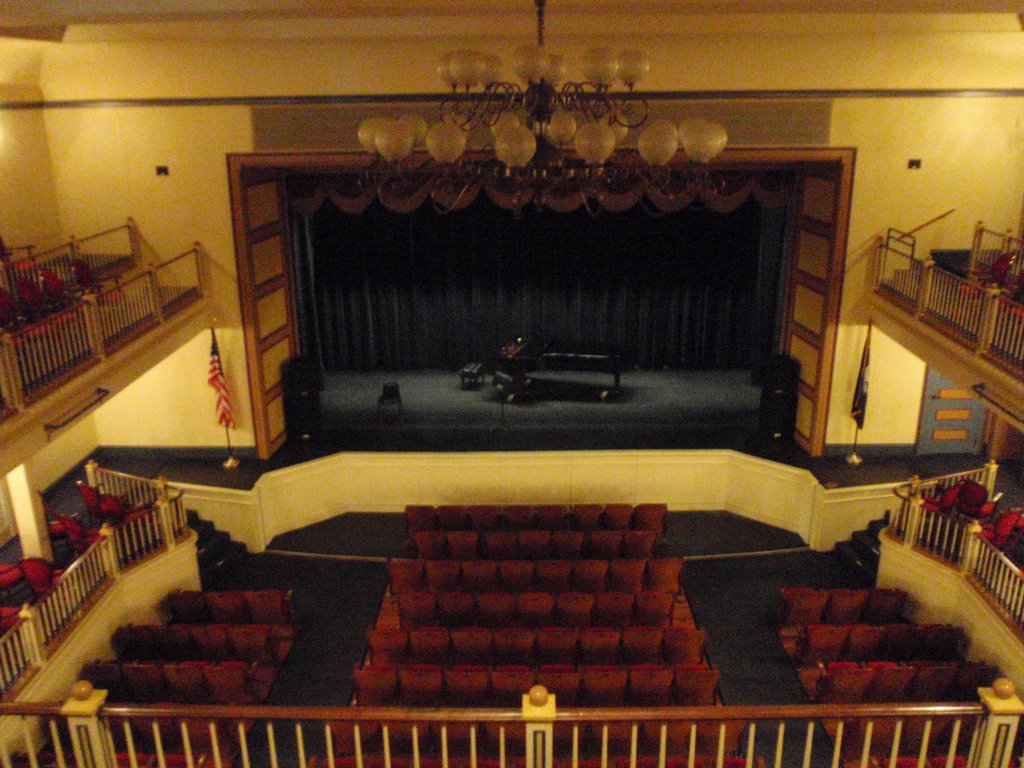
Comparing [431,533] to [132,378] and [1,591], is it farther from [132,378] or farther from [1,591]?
[1,591]

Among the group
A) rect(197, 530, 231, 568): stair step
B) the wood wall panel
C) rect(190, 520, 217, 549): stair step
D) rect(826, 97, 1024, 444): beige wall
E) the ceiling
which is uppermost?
the ceiling

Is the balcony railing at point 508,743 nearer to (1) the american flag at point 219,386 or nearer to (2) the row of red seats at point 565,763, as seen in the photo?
(2) the row of red seats at point 565,763

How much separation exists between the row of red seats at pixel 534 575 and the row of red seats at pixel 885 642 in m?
1.83

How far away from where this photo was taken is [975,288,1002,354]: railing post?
834 centimetres

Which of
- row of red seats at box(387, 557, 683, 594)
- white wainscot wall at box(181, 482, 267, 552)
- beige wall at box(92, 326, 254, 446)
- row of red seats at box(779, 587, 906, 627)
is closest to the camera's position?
row of red seats at box(779, 587, 906, 627)

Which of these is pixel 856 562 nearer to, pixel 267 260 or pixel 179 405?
pixel 267 260

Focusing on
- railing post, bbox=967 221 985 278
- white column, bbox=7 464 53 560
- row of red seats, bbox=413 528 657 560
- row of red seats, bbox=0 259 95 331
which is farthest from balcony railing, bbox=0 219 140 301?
railing post, bbox=967 221 985 278

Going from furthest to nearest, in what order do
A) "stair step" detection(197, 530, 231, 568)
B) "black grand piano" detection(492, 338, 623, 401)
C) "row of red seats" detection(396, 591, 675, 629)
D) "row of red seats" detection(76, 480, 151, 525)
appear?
1. "black grand piano" detection(492, 338, 623, 401)
2. "stair step" detection(197, 530, 231, 568)
3. "row of red seats" detection(76, 480, 151, 525)
4. "row of red seats" detection(396, 591, 675, 629)

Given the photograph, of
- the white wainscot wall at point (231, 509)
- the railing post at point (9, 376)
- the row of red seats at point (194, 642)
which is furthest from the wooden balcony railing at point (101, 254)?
the row of red seats at point (194, 642)

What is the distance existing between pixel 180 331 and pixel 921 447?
34.2 feet

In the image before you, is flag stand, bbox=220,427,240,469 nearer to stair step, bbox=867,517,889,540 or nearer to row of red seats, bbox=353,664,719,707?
row of red seats, bbox=353,664,719,707

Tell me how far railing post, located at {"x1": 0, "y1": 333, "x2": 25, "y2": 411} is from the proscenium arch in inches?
162

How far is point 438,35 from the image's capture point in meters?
10.0

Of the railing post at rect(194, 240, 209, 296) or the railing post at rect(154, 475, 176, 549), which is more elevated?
the railing post at rect(194, 240, 209, 296)
